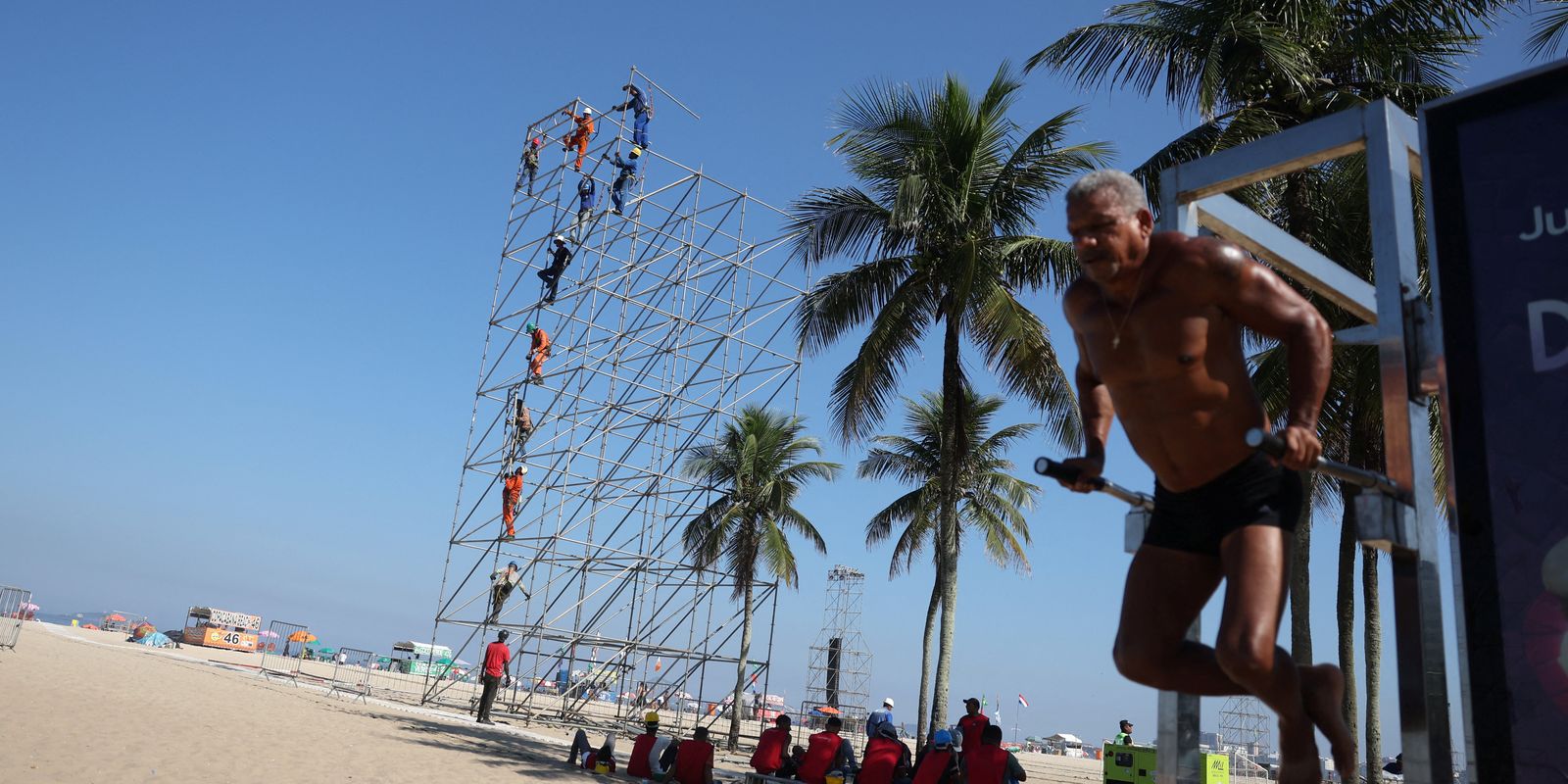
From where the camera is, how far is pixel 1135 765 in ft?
43.1

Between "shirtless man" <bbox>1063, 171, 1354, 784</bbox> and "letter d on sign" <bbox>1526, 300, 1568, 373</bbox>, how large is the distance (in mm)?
417

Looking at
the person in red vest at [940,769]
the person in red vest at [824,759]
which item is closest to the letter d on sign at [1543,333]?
the person in red vest at [940,769]

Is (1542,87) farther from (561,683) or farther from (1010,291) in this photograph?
(561,683)

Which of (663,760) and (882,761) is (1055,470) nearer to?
(882,761)

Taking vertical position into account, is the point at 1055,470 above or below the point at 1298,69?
below

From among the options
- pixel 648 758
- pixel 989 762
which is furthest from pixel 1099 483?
pixel 648 758

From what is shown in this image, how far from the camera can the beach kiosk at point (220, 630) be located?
45.4 meters

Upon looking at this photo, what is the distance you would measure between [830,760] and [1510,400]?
30.0 ft

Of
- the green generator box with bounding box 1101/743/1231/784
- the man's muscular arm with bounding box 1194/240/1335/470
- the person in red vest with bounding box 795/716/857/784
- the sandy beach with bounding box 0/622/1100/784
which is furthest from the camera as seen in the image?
the green generator box with bounding box 1101/743/1231/784

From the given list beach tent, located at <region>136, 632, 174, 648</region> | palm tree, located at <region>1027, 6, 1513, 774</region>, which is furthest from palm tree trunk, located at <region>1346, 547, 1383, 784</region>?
beach tent, located at <region>136, 632, 174, 648</region>

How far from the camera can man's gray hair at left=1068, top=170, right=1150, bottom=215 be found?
2.75 m

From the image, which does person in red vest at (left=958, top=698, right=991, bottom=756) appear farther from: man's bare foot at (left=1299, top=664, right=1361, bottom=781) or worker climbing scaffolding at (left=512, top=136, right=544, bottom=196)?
worker climbing scaffolding at (left=512, top=136, right=544, bottom=196)

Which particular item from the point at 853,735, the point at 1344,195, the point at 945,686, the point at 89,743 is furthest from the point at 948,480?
the point at 853,735

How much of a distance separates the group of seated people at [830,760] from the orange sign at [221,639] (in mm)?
38437
